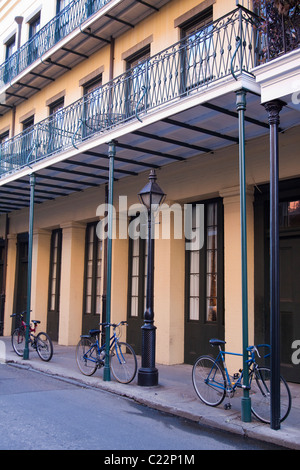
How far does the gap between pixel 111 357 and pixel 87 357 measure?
53 cm

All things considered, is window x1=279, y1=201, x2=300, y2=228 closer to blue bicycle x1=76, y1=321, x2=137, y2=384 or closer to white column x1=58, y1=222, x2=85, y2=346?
blue bicycle x1=76, y1=321, x2=137, y2=384

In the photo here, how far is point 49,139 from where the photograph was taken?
37.6 ft

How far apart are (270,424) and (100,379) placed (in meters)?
3.73

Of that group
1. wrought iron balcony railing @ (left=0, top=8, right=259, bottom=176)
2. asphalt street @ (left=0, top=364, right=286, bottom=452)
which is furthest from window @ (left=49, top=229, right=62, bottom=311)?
asphalt street @ (left=0, top=364, right=286, bottom=452)

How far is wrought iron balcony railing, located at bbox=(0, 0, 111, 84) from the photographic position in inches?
489

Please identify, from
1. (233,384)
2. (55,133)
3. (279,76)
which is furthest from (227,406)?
(55,133)

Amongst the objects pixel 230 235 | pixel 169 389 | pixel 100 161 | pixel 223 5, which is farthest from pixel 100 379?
pixel 223 5

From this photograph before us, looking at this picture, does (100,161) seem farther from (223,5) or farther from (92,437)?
(92,437)

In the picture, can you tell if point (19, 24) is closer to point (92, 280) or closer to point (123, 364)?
point (92, 280)

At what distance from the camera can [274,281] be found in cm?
562

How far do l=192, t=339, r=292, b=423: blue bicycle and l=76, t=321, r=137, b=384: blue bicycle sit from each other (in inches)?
59.7

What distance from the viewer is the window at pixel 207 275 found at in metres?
9.70

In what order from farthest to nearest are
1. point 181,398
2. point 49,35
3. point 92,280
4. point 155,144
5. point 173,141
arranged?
point 49,35
point 92,280
point 155,144
point 173,141
point 181,398

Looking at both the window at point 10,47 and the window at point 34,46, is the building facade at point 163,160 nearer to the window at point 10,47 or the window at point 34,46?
the window at point 34,46
